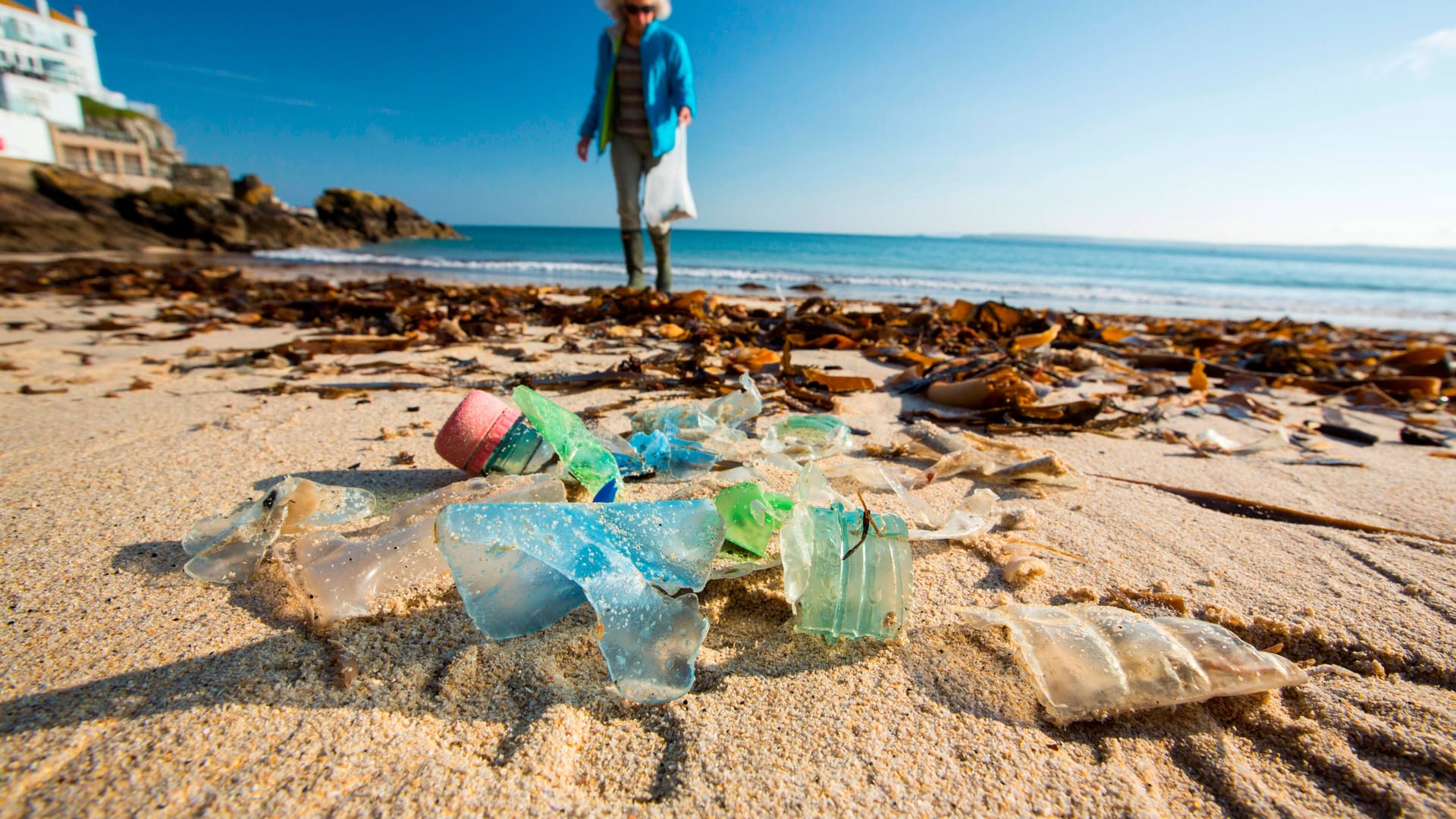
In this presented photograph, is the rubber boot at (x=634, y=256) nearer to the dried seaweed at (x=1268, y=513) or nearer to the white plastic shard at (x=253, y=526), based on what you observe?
the white plastic shard at (x=253, y=526)

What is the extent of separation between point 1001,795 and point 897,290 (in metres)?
10.3

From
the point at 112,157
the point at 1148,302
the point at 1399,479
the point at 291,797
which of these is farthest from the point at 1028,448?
the point at 112,157

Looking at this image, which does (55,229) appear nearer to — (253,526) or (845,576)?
(253,526)

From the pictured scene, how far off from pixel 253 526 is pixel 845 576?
41.5 inches

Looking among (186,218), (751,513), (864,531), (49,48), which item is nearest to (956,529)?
(864,531)

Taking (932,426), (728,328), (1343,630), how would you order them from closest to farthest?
(1343,630) → (932,426) → (728,328)

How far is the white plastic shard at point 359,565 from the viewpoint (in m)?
0.93

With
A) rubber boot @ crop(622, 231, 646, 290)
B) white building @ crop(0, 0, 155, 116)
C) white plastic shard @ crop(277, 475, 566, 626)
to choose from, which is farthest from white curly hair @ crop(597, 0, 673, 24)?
white building @ crop(0, 0, 155, 116)

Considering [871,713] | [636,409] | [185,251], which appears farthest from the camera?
[185,251]

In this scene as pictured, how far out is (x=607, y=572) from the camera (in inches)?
32.4

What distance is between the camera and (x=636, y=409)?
2.10m

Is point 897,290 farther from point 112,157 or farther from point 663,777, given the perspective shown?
point 112,157

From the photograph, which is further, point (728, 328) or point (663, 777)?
point (728, 328)

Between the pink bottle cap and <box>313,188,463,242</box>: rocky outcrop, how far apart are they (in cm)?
3097
